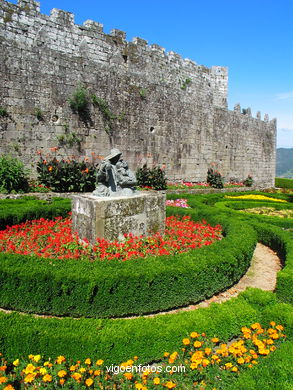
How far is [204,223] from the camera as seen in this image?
845cm

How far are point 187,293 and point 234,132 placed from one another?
19.3 metres

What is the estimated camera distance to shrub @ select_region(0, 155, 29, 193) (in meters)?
9.84

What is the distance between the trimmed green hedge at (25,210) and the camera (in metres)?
7.39

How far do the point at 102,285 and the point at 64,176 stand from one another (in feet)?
24.1

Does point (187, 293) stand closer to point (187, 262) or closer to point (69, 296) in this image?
point (187, 262)

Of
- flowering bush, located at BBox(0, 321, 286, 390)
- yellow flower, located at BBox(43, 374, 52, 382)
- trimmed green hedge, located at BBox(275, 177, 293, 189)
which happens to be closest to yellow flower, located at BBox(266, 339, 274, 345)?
flowering bush, located at BBox(0, 321, 286, 390)

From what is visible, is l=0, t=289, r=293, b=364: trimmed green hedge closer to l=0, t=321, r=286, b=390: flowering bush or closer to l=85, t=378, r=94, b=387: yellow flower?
l=0, t=321, r=286, b=390: flowering bush

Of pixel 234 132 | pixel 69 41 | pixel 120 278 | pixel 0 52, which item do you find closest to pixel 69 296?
pixel 120 278

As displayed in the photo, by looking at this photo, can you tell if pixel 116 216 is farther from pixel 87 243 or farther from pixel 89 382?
pixel 89 382

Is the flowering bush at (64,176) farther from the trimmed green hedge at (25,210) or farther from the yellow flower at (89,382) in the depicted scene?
the yellow flower at (89,382)

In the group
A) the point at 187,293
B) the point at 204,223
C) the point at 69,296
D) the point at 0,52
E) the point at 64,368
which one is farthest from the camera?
the point at 0,52

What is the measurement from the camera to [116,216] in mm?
6156

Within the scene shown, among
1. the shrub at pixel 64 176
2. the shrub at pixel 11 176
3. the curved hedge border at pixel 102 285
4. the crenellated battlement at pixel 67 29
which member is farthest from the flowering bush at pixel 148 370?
the crenellated battlement at pixel 67 29

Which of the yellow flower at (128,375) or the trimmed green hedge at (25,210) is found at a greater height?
the trimmed green hedge at (25,210)
